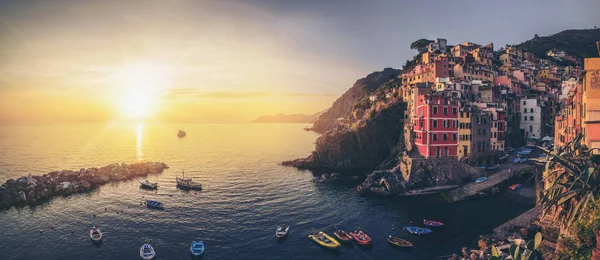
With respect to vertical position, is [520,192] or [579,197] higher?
[579,197]

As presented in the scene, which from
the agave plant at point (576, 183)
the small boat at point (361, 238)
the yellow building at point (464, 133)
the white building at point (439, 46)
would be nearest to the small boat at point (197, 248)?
the small boat at point (361, 238)

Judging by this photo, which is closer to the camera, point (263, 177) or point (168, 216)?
point (168, 216)

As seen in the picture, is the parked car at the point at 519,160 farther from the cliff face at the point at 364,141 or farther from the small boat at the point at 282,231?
the small boat at the point at 282,231

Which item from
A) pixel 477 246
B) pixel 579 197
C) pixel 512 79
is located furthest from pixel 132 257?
pixel 512 79

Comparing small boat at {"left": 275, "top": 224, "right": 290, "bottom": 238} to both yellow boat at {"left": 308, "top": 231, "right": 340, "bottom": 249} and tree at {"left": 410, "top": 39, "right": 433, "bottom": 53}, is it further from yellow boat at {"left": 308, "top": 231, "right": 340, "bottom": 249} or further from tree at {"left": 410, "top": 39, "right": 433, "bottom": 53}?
tree at {"left": 410, "top": 39, "right": 433, "bottom": 53}

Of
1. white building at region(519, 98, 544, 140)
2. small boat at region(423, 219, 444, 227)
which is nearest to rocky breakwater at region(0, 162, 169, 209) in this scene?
small boat at region(423, 219, 444, 227)

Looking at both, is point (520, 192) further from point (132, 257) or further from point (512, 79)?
point (132, 257)
